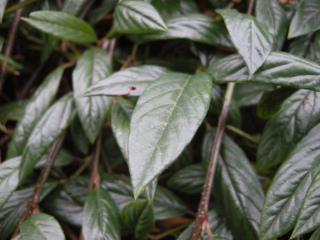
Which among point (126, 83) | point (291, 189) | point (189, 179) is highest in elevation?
point (126, 83)

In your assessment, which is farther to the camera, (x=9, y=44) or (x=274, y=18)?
(x=9, y=44)

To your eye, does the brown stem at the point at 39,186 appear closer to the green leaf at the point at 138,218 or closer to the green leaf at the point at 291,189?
the green leaf at the point at 138,218

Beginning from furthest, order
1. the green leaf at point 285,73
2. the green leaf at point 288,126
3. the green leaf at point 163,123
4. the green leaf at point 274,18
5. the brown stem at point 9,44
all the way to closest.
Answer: the brown stem at point 9,44 < the green leaf at point 274,18 < the green leaf at point 288,126 < the green leaf at point 285,73 < the green leaf at point 163,123

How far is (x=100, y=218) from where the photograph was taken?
0.87m

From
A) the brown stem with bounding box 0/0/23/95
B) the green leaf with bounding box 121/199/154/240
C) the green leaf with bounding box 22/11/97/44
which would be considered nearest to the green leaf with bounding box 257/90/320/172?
the green leaf with bounding box 121/199/154/240

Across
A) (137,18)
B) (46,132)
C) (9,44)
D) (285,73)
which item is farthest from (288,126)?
(9,44)

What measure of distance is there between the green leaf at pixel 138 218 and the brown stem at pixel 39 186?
0.18m

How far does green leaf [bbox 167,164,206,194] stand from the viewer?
0.98 metres

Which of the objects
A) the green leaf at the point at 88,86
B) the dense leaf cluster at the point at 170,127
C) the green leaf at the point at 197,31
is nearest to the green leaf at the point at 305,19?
the dense leaf cluster at the point at 170,127

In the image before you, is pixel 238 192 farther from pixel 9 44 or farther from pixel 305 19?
pixel 9 44

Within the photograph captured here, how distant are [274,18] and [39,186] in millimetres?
583

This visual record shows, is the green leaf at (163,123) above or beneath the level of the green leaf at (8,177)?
above

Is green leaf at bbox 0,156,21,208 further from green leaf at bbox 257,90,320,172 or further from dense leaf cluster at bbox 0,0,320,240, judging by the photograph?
green leaf at bbox 257,90,320,172

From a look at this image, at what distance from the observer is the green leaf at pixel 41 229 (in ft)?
2.59
